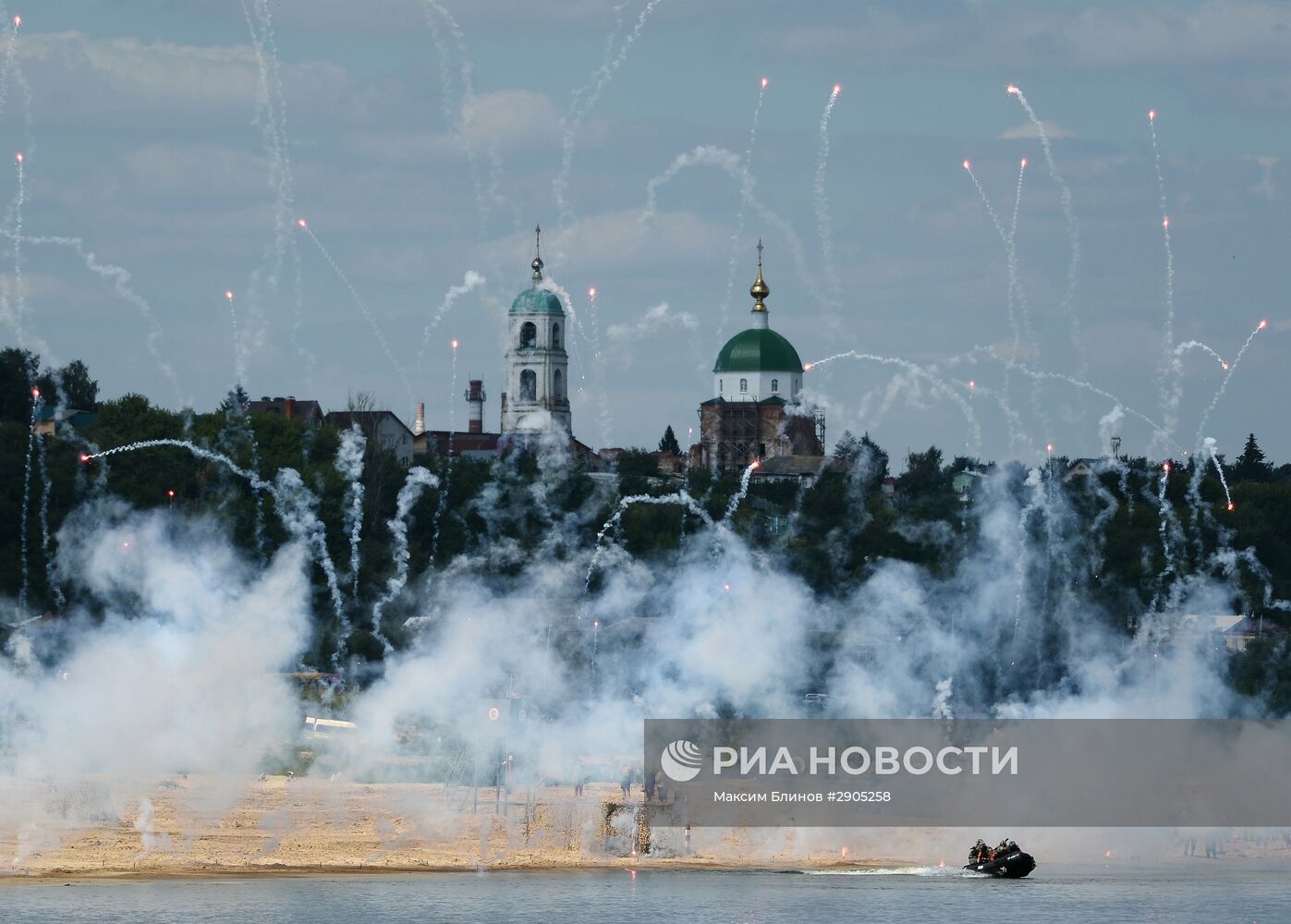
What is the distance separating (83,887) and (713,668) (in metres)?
38.4

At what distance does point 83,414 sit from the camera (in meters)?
183

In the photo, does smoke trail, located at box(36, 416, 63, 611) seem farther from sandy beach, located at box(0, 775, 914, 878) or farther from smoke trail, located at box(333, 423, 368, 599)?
sandy beach, located at box(0, 775, 914, 878)

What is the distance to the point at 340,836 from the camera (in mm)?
91500

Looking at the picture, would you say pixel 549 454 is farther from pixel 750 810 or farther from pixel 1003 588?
pixel 750 810

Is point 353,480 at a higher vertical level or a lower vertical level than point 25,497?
higher

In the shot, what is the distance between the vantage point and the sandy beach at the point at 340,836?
287ft

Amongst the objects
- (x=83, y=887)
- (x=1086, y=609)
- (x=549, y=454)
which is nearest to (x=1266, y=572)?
(x=1086, y=609)

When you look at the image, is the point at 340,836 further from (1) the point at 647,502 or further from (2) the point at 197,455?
(2) the point at 197,455

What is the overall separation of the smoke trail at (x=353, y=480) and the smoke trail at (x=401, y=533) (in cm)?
202

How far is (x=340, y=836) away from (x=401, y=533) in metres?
61.8

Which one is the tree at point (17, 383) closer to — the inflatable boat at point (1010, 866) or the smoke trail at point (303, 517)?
the smoke trail at point (303, 517)

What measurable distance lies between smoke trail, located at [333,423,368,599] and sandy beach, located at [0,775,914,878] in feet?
147

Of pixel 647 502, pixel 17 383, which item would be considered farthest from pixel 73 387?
pixel 647 502

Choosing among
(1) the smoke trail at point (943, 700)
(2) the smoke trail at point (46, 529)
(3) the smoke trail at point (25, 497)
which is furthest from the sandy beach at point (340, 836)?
(3) the smoke trail at point (25, 497)
